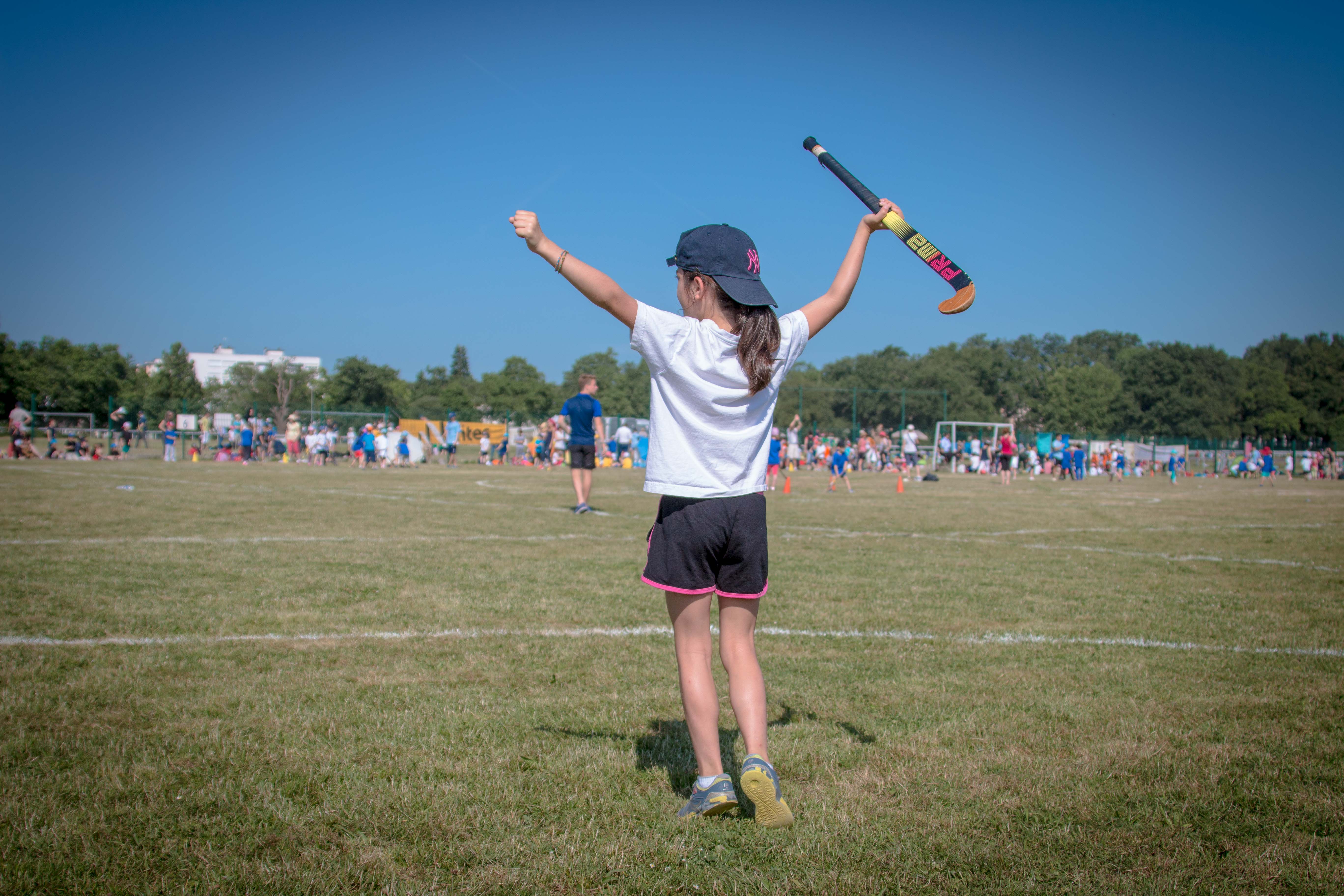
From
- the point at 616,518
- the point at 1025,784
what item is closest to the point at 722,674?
the point at 1025,784

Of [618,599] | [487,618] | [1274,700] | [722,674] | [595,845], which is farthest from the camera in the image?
[618,599]

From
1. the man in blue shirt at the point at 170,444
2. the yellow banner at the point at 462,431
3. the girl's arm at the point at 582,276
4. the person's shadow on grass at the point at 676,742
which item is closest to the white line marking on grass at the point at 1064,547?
the person's shadow on grass at the point at 676,742

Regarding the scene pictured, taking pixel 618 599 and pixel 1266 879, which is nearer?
pixel 1266 879

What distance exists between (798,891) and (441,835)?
1.13 metres

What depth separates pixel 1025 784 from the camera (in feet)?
10.6

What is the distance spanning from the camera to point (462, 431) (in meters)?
49.6

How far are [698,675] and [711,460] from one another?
2.48ft

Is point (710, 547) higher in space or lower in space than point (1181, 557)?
higher

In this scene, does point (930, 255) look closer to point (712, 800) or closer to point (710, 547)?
point (710, 547)

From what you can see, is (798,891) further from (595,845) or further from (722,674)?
(722,674)

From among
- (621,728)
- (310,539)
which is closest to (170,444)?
(310,539)

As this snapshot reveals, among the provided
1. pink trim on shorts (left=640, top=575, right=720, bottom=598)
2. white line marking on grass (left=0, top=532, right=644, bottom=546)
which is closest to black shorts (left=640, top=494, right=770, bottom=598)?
pink trim on shorts (left=640, top=575, right=720, bottom=598)

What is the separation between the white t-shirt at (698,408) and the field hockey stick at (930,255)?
0.80 meters

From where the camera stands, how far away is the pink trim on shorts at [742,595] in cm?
301
